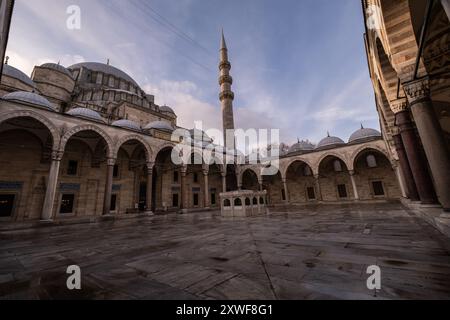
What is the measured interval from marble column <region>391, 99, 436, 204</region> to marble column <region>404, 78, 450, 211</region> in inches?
87.6

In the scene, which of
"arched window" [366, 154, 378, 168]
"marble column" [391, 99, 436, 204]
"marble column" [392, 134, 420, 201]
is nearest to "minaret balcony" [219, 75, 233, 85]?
"arched window" [366, 154, 378, 168]

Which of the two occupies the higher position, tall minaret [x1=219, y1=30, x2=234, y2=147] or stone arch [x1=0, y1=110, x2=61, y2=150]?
tall minaret [x1=219, y1=30, x2=234, y2=147]

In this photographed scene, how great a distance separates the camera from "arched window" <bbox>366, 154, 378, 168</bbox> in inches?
780

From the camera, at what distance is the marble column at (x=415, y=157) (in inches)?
236

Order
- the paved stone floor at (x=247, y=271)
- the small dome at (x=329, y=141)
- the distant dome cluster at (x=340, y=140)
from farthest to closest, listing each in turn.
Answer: the small dome at (x=329, y=141) < the distant dome cluster at (x=340, y=140) < the paved stone floor at (x=247, y=271)

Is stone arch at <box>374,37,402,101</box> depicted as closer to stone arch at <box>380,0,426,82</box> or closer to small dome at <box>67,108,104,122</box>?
stone arch at <box>380,0,426,82</box>

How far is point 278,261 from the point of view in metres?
2.78

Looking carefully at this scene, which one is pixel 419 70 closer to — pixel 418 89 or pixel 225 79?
pixel 418 89

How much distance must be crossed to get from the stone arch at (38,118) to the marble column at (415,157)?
15855 millimetres

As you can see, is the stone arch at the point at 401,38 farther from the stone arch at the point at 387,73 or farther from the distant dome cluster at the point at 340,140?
the distant dome cluster at the point at 340,140

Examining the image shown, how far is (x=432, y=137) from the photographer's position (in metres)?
4.16

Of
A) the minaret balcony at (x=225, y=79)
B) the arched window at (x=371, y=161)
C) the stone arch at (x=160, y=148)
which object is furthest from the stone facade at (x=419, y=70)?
the minaret balcony at (x=225, y=79)
